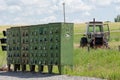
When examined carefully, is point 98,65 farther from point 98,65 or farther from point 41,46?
point 41,46

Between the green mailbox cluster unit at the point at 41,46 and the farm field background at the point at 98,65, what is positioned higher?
the green mailbox cluster unit at the point at 41,46

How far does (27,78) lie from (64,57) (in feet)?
5.84

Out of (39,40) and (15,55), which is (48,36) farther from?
(15,55)

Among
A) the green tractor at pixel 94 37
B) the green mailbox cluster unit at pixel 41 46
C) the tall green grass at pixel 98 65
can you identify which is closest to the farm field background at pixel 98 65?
the tall green grass at pixel 98 65

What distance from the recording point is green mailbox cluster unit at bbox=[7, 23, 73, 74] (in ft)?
56.6

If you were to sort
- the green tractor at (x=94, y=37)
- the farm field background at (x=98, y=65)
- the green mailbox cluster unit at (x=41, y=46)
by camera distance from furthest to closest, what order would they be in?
the green tractor at (x=94, y=37)
the green mailbox cluster unit at (x=41, y=46)
the farm field background at (x=98, y=65)

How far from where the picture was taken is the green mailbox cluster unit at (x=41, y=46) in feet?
56.6

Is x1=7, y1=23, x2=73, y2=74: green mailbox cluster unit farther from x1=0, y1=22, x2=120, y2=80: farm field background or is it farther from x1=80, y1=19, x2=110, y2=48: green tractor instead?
x1=80, y1=19, x2=110, y2=48: green tractor

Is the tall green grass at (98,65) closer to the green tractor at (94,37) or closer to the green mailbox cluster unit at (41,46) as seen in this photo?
the green mailbox cluster unit at (41,46)

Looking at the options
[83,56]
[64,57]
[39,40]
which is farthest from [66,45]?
[83,56]

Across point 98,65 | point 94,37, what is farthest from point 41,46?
point 94,37

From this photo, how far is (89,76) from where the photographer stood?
15.8m

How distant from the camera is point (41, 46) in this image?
1842cm

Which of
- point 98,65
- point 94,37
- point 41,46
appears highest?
point 41,46
